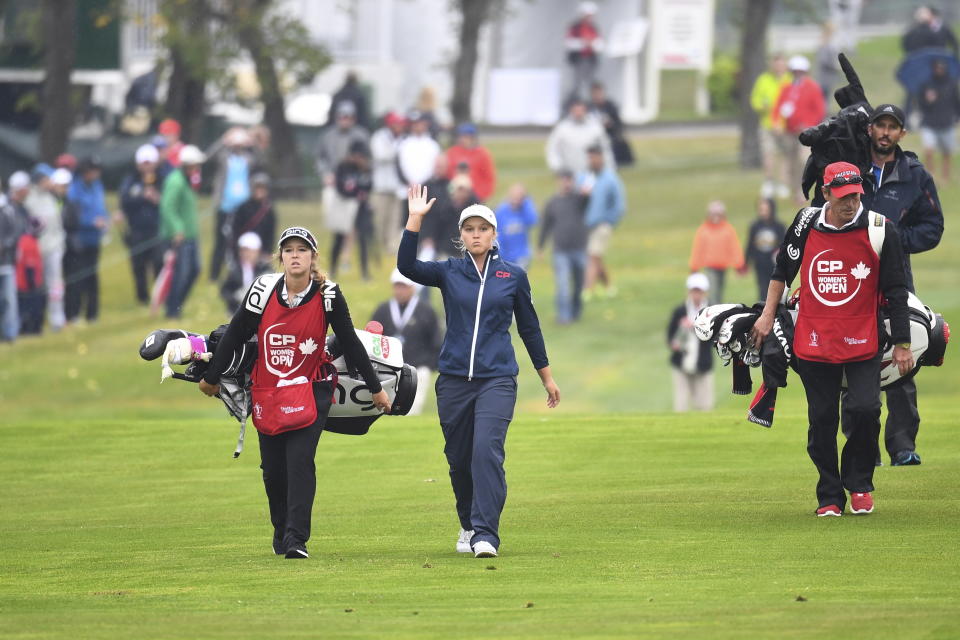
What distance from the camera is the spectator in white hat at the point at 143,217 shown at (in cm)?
2788

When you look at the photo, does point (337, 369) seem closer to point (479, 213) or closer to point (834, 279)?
point (479, 213)

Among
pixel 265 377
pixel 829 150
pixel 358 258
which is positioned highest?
pixel 829 150

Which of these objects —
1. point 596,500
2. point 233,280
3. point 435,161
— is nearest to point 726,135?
point 435,161

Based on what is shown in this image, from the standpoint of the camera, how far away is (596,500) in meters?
12.8

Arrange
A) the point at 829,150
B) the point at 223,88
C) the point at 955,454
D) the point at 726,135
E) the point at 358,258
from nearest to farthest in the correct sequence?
the point at 829,150 → the point at 955,454 → the point at 358,258 → the point at 223,88 → the point at 726,135

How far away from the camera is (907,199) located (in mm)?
11625

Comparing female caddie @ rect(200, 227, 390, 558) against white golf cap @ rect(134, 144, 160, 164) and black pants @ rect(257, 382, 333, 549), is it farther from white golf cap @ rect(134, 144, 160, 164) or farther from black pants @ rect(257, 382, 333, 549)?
white golf cap @ rect(134, 144, 160, 164)

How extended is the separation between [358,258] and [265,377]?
67.4 feet

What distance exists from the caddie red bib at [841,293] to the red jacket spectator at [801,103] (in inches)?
Answer: 799

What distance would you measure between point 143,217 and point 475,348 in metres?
18.4

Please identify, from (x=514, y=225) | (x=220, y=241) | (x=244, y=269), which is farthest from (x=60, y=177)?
(x=514, y=225)

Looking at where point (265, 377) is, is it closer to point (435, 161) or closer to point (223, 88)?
point (435, 161)

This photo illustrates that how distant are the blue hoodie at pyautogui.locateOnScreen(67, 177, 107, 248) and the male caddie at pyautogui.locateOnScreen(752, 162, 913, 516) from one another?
57.8 feet

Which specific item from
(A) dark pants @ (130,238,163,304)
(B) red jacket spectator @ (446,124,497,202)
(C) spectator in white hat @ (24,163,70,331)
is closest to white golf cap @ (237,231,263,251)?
(C) spectator in white hat @ (24,163,70,331)
